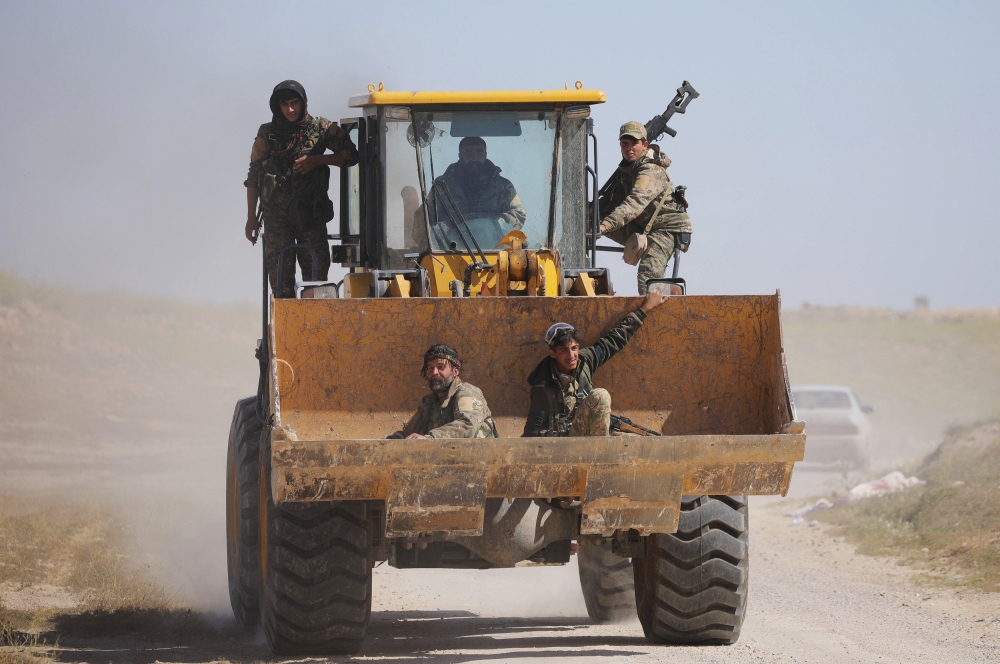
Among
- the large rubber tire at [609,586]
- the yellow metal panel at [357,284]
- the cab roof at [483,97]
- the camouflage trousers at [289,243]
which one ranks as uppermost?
the cab roof at [483,97]

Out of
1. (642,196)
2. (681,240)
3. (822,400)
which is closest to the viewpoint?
(642,196)

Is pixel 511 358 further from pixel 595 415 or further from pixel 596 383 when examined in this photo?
pixel 595 415

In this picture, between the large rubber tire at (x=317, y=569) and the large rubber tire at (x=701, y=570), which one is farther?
the large rubber tire at (x=701, y=570)

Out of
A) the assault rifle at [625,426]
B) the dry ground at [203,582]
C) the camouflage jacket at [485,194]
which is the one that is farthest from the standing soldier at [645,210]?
the dry ground at [203,582]

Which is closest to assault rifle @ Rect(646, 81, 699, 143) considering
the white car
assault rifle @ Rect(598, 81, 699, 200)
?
assault rifle @ Rect(598, 81, 699, 200)

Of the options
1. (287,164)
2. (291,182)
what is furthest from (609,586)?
(287,164)

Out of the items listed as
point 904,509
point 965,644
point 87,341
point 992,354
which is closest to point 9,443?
point 87,341

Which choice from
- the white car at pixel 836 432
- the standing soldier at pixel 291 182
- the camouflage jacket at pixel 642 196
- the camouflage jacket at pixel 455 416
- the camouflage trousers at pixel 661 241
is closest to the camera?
the camouflage jacket at pixel 455 416

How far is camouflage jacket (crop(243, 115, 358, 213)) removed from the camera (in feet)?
32.3

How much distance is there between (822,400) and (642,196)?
49.4 feet

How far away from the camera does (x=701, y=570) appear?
316 inches

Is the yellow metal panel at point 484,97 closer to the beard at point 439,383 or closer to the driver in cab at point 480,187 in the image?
the driver in cab at point 480,187

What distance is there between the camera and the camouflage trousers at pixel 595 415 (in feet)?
24.6

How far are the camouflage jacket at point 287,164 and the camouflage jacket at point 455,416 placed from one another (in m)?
2.49
